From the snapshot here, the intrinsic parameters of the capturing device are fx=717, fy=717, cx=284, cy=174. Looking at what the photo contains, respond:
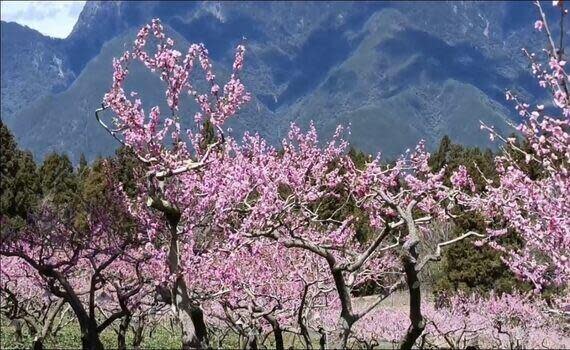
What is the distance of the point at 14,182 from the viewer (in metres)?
46.4

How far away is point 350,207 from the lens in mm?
42219

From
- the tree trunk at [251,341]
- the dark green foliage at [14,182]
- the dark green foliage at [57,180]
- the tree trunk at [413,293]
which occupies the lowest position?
the tree trunk at [413,293]

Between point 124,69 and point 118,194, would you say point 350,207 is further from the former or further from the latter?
point 124,69

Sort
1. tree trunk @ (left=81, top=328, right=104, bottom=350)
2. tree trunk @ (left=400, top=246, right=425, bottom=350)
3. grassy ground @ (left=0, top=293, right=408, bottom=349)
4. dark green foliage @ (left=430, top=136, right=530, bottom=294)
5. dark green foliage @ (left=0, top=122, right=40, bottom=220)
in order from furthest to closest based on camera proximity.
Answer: dark green foliage @ (left=0, top=122, right=40, bottom=220) < dark green foliage @ (left=430, top=136, right=530, bottom=294) < grassy ground @ (left=0, top=293, right=408, bottom=349) < tree trunk @ (left=81, top=328, right=104, bottom=350) < tree trunk @ (left=400, top=246, right=425, bottom=350)

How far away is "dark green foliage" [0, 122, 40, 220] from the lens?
45.5 m

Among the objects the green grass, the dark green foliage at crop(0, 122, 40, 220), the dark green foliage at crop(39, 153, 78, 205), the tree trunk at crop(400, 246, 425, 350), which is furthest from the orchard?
the dark green foliage at crop(39, 153, 78, 205)

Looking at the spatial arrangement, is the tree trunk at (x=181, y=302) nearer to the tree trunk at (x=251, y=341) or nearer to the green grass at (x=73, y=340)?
the tree trunk at (x=251, y=341)

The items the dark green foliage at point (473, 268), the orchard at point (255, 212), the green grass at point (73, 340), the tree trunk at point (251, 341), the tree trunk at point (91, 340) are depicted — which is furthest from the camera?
the dark green foliage at point (473, 268)

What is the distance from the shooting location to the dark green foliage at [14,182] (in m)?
45.5

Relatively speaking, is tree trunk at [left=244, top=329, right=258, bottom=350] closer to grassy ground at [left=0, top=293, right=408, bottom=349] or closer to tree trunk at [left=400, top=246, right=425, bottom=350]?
tree trunk at [left=400, top=246, right=425, bottom=350]

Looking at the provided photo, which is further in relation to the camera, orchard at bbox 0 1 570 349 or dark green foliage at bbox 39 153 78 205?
dark green foliage at bbox 39 153 78 205

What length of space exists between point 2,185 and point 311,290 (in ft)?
110

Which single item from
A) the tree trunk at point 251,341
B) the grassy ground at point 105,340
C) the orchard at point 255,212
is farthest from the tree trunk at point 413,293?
the grassy ground at point 105,340

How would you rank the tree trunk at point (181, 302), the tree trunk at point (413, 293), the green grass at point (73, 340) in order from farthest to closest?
the green grass at point (73, 340) → the tree trunk at point (181, 302) → the tree trunk at point (413, 293)
